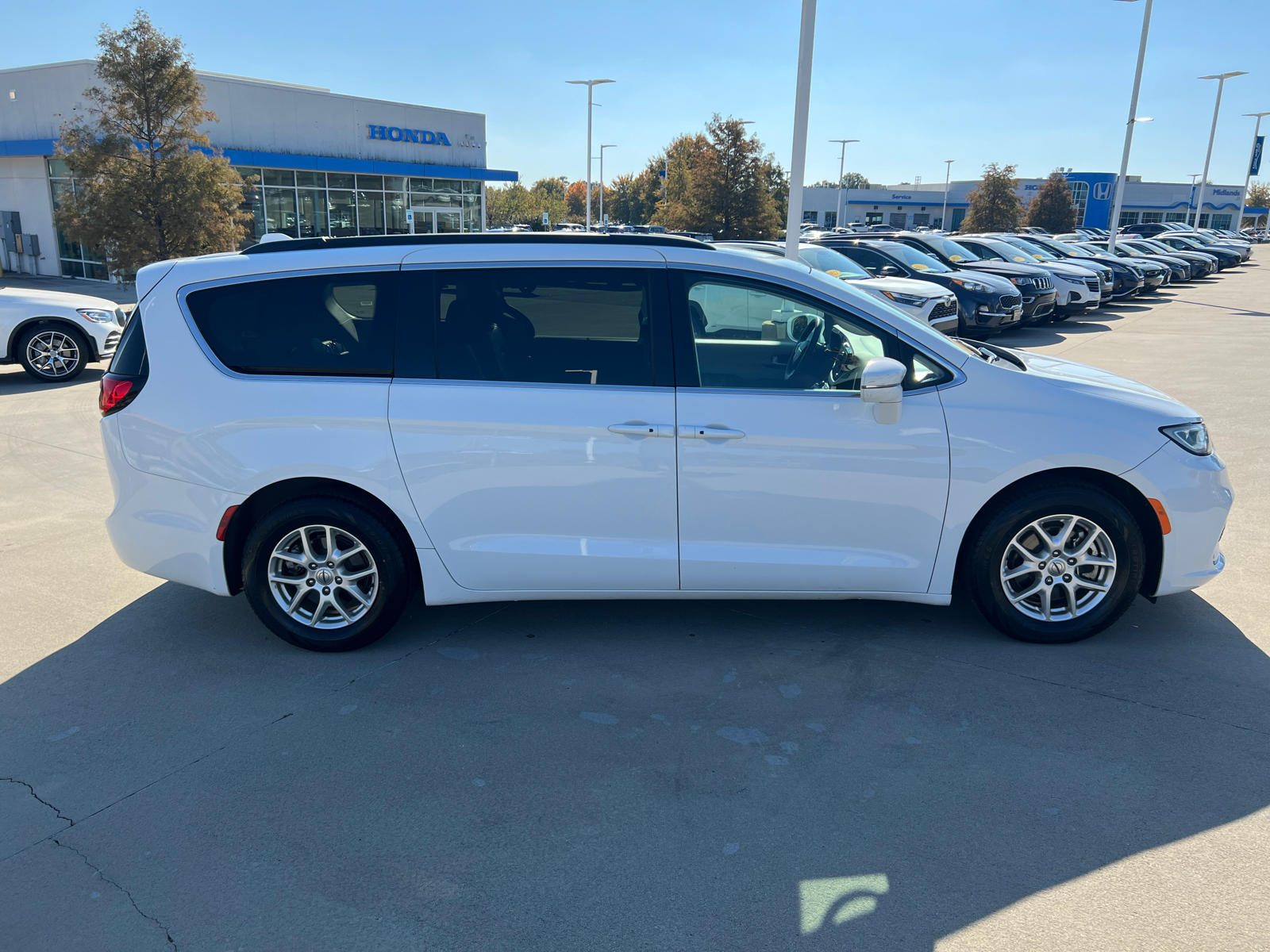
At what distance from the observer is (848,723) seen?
3.75 meters

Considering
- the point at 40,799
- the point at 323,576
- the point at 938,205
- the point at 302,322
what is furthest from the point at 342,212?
the point at 938,205

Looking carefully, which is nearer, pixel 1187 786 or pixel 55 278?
pixel 1187 786

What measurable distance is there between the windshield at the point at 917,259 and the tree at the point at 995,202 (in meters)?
35.1

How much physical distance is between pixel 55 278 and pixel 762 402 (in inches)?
1213

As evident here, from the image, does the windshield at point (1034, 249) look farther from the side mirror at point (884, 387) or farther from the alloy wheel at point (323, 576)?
the alloy wheel at point (323, 576)

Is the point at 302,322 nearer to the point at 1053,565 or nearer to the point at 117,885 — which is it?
the point at 117,885

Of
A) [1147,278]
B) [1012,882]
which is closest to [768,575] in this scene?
[1012,882]

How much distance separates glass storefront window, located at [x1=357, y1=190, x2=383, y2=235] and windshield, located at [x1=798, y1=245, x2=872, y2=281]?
25.0 meters

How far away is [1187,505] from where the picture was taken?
4.25 m

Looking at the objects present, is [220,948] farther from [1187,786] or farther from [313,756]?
[1187,786]

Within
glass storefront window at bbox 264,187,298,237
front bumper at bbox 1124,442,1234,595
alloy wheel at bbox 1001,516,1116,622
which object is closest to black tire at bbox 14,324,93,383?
alloy wheel at bbox 1001,516,1116,622

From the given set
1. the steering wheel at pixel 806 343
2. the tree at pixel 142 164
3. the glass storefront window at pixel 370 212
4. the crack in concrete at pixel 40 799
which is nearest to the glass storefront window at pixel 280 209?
the glass storefront window at pixel 370 212

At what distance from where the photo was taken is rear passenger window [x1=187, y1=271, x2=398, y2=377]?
431cm

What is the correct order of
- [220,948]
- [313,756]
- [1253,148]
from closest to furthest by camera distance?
[220,948] → [313,756] → [1253,148]
